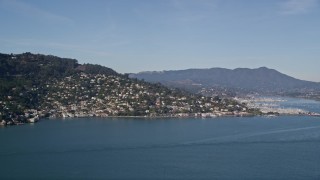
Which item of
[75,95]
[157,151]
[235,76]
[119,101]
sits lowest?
Result: [157,151]

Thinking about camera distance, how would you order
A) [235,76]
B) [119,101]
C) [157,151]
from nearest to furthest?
[157,151]
[119,101]
[235,76]

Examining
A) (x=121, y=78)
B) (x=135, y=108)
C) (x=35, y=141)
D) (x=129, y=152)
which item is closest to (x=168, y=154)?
(x=129, y=152)

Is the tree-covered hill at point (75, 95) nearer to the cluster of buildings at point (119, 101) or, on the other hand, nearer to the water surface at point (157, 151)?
the cluster of buildings at point (119, 101)

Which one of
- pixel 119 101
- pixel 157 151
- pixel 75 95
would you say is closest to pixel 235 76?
pixel 119 101

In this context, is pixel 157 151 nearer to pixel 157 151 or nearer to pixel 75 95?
pixel 157 151

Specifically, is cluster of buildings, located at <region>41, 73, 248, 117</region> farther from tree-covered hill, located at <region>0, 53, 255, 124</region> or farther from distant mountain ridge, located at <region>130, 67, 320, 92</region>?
distant mountain ridge, located at <region>130, 67, 320, 92</region>

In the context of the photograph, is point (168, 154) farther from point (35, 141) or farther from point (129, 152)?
point (35, 141)

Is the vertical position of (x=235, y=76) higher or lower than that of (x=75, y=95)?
higher

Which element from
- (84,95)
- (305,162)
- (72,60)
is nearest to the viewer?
(305,162)
